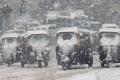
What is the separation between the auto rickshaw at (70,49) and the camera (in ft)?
36.7

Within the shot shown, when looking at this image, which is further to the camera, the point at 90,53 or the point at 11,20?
the point at 11,20

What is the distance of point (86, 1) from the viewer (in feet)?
44.3

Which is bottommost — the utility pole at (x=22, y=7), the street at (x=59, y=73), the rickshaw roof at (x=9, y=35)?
the street at (x=59, y=73)

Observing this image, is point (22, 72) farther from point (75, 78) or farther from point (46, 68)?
point (75, 78)

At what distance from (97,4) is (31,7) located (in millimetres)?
2148

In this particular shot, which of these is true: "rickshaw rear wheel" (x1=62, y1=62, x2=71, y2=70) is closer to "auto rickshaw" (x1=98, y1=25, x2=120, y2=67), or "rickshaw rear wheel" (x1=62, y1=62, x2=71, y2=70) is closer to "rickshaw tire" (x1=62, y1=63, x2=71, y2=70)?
"rickshaw tire" (x1=62, y1=63, x2=71, y2=70)

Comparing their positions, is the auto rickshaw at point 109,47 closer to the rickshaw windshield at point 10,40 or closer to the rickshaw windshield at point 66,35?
the rickshaw windshield at point 66,35

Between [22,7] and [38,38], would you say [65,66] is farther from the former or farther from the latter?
[22,7]

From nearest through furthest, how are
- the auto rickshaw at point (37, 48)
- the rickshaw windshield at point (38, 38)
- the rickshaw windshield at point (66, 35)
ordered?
1. the rickshaw windshield at point (66, 35)
2. the auto rickshaw at point (37, 48)
3. the rickshaw windshield at point (38, 38)

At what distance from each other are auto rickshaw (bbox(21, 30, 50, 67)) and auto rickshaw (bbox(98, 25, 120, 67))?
61.2 inches

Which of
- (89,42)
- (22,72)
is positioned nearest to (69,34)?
(89,42)

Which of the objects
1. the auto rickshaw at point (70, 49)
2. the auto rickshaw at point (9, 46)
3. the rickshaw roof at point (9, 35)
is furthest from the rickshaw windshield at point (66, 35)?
the rickshaw roof at point (9, 35)

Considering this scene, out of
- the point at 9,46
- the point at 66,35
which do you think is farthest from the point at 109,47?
the point at 9,46

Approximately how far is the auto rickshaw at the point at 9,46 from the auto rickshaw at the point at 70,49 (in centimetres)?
147
